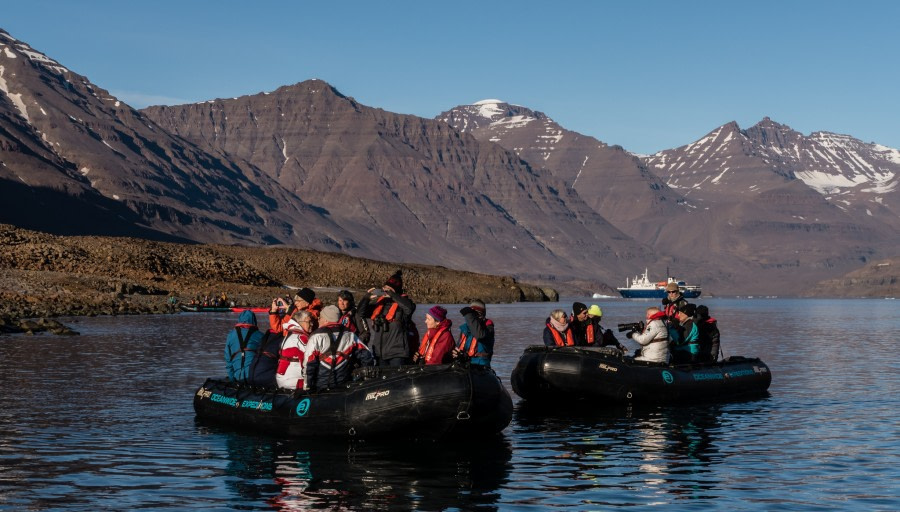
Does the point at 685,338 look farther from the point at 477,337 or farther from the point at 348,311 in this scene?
the point at 348,311

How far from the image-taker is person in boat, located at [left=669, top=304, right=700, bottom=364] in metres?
30.7

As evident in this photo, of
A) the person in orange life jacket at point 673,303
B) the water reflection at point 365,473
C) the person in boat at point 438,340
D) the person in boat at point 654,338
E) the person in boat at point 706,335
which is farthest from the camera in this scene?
the person in boat at point 706,335

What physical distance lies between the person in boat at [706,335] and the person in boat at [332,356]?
40.2 ft

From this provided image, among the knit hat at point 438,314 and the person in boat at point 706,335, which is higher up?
the knit hat at point 438,314

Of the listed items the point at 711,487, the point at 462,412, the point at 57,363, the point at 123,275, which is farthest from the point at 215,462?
the point at 123,275

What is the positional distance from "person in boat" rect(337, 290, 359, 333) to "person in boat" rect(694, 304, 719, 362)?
10.9m

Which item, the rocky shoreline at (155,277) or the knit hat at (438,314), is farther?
the rocky shoreline at (155,277)

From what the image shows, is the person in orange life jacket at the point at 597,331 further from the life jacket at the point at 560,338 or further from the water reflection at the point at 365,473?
the water reflection at the point at 365,473

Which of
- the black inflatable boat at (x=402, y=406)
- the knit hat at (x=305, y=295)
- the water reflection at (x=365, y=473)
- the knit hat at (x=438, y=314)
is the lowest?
the water reflection at (x=365, y=473)

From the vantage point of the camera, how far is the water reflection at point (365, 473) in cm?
1752

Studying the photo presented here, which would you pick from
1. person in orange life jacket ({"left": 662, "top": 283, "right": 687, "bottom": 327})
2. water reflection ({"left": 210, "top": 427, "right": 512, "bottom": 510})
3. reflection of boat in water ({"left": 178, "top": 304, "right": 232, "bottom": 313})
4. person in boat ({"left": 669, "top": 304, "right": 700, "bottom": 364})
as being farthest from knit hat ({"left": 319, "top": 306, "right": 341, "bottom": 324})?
reflection of boat in water ({"left": 178, "top": 304, "right": 232, "bottom": 313})

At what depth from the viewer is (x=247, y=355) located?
24.9 m

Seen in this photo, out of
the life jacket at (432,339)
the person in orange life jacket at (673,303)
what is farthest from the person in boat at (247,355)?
the person in orange life jacket at (673,303)

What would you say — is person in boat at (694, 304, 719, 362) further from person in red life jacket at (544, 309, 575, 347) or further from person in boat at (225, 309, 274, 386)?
person in boat at (225, 309, 274, 386)
